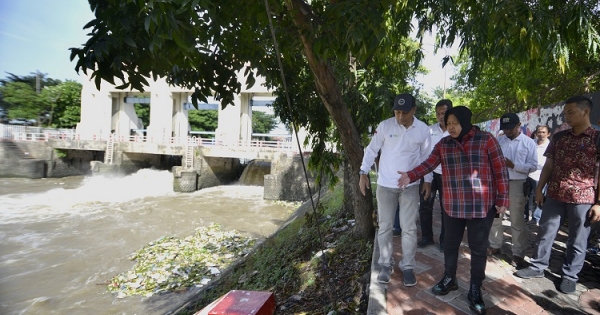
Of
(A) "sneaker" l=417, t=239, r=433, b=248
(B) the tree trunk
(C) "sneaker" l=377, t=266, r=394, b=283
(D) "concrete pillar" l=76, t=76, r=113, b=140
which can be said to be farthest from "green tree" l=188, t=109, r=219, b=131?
(C) "sneaker" l=377, t=266, r=394, b=283

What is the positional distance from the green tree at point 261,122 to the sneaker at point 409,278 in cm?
4579

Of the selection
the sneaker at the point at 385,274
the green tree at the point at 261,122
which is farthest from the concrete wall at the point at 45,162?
the green tree at the point at 261,122

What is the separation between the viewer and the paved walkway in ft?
8.15

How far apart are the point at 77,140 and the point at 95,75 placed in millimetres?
25062

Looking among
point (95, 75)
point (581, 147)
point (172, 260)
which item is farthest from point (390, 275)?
point (172, 260)

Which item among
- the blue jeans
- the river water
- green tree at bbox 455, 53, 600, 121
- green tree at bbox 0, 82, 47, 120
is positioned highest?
green tree at bbox 455, 53, 600, 121

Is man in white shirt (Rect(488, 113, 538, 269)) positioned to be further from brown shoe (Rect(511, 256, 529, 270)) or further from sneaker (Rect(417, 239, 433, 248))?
sneaker (Rect(417, 239, 433, 248))

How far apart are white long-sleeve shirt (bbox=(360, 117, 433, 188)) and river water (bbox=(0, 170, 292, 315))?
169 inches

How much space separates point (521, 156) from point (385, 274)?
6.35 ft

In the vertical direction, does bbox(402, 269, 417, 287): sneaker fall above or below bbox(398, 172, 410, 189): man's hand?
below

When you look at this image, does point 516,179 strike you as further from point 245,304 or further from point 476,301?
point 245,304

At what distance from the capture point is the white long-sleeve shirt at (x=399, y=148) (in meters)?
2.82

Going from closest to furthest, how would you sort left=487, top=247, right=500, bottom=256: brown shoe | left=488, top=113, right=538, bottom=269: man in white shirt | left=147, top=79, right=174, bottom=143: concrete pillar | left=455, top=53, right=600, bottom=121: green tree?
1. left=488, top=113, right=538, bottom=269: man in white shirt
2. left=487, top=247, right=500, bottom=256: brown shoe
3. left=455, top=53, right=600, bottom=121: green tree
4. left=147, top=79, right=174, bottom=143: concrete pillar

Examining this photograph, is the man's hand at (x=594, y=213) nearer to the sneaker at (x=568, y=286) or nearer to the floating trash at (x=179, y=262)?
the sneaker at (x=568, y=286)
